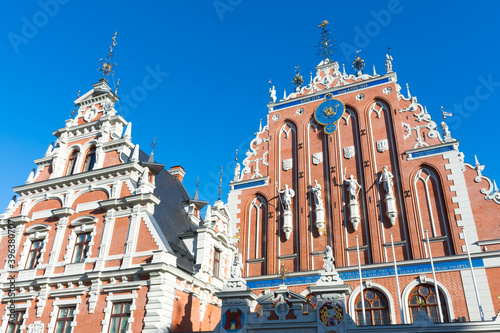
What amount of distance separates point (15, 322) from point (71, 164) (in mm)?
9537

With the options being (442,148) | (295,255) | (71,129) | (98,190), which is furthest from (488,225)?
(71,129)

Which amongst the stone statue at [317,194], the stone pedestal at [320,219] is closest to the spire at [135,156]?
the stone statue at [317,194]

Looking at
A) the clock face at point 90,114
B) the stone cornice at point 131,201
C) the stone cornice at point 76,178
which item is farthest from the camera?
the clock face at point 90,114

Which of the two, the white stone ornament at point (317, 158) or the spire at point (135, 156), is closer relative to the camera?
the spire at point (135, 156)

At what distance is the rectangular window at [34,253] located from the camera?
2356cm

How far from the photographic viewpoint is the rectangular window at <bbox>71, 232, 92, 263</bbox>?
22156mm

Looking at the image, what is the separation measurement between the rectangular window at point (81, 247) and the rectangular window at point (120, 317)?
386 centimetres

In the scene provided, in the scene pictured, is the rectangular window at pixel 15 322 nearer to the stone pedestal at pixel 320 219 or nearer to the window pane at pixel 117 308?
the window pane at pixel 117 308

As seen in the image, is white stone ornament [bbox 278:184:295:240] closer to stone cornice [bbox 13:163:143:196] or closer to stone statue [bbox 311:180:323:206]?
stone statue [bbox 311:180:323:206]

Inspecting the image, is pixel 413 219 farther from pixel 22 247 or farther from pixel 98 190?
pixel 22 247

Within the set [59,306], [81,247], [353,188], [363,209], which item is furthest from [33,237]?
[363,209]

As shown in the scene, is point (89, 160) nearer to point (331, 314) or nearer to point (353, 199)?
point (353, 199)

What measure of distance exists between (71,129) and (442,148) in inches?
891

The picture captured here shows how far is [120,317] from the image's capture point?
63.4 feet
